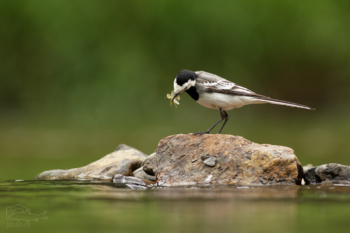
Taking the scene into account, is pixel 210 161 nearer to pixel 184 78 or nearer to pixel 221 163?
pixel 221 163

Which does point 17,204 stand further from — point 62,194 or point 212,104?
point 212,104

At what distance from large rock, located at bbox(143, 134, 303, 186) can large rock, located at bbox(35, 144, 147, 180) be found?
39.2 inches

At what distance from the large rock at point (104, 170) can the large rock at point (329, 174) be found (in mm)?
3583

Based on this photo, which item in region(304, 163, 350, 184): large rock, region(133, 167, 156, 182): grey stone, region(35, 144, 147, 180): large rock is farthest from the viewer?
region(35, 144, 147, 180): large rock

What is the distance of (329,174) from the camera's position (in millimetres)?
7598

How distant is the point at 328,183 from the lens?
744cm

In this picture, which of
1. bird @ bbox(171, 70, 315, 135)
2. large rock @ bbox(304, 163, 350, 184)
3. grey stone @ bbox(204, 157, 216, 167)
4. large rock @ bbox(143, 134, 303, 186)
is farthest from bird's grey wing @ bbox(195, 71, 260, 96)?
large rock @ bbox(304, 163, 350, 184)

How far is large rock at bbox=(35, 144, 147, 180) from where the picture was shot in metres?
8.94

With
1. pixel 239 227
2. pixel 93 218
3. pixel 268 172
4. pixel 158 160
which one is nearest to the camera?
pixel 239 227

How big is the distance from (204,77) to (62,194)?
379cm

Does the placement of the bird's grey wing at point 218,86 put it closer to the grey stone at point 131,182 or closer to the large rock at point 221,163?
the large rock at point 221,163

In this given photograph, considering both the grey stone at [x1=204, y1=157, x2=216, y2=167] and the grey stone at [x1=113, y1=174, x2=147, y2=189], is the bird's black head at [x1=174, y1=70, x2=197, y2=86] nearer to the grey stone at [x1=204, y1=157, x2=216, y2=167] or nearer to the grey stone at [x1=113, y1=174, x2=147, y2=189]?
the grey stone at [x1=204, y1=157, x2=216, y2=167]

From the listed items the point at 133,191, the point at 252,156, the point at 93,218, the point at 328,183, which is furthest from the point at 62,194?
the point at 328,183

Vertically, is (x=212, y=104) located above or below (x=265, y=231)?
above
